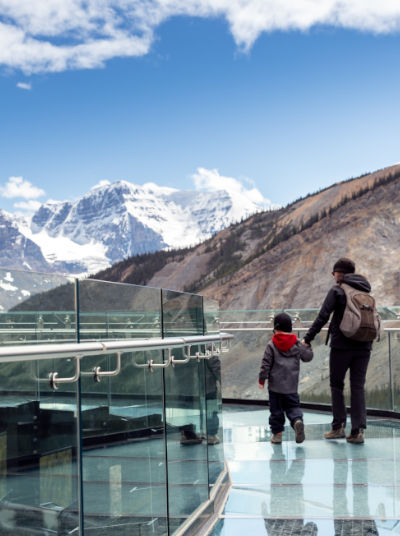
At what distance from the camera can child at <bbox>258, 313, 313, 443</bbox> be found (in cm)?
675

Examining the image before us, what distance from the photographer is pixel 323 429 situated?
7.40 metres

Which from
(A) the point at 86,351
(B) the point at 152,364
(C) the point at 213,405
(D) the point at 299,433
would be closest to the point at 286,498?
(C) the point at 213,405

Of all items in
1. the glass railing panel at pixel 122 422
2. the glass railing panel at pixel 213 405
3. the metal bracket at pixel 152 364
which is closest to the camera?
the glass railing panel at pixel 122 422

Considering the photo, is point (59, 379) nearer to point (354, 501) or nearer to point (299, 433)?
point (354, 501)

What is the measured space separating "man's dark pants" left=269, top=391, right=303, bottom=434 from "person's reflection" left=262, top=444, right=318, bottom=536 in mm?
344

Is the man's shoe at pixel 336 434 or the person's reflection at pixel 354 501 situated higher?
the man's shoe at pixel 336 434

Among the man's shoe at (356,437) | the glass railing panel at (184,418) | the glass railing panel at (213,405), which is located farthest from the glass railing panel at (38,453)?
the man's shoe at (356,437)

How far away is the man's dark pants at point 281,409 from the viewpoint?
22.1ft

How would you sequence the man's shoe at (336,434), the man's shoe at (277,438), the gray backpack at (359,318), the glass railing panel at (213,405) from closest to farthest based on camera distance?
1. the glass railing panel at (213,405)
2. the gray backpack at (359,318)
3. the man's shoe at (277,438)
4. the man's shoe at (336,434)

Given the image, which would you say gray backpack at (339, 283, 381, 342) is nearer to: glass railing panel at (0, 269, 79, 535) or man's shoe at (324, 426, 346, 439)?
man's shoe at (324, 426, 346, 439)

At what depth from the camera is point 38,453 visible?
235cm

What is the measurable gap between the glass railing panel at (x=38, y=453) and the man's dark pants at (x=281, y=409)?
4357 millimetres

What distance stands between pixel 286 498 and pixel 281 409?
2055 millimetres

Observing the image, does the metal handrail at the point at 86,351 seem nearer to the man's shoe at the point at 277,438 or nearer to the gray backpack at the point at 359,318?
the gray backpack at the point at 359,318
